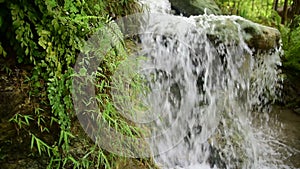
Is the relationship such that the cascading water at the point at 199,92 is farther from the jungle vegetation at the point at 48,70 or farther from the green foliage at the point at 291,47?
the green foliage at the point at 291,47

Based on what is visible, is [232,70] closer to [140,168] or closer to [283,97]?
[283,97]

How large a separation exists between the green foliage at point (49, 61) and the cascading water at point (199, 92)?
4.35 ft

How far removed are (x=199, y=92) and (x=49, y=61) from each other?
7.91ft

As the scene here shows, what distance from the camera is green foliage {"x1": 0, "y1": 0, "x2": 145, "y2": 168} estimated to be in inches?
60.0

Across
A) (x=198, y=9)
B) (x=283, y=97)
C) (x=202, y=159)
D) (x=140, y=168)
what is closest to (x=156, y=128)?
(x=202, y=159)

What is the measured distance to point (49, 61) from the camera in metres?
1.59

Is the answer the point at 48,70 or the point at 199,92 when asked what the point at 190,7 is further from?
the point at 48,70

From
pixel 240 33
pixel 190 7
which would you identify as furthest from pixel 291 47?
pixel 190 7

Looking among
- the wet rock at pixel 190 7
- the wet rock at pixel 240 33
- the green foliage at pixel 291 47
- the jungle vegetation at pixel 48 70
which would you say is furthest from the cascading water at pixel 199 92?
the green foliage at pixel 291 47

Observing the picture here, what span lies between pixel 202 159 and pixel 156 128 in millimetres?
914

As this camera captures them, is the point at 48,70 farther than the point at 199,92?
No

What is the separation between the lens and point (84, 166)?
1.61 meters

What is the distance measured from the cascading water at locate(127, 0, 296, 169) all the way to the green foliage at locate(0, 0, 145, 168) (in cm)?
133

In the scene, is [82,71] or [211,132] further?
[211,132]
